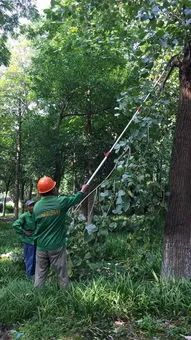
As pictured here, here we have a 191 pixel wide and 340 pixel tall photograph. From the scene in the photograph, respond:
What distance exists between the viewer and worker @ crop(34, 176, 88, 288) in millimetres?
5250

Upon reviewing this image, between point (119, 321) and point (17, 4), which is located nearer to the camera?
point (119, 321)

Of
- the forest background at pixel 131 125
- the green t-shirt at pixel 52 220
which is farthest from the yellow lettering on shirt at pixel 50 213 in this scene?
the forest background at pixel 131 125

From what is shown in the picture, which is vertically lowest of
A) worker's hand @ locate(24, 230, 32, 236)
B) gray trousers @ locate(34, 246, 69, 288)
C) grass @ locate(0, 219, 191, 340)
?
grass @ locate(0, 219, 191, 340)

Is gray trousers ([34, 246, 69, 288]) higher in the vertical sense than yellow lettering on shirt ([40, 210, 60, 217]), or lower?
lower

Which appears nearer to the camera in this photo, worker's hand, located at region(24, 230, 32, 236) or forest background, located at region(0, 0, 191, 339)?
forest background, located at region(0, 0, 191, 339)

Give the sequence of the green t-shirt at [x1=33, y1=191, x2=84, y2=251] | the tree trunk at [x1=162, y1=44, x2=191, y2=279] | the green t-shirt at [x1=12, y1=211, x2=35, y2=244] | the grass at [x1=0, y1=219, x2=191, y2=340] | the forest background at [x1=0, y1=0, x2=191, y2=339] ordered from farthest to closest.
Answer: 1. the green t-shirt at [x1=12, y1=211, x2=35, y2=244]
2. the green t-shirt at [x1=33, y1=191, x2=84, y2=251]
3. the tree trunk at [x1=162, y1=44, x2=191, y2=279]
4. the forest background at [x1=0, y1=0, x2=191, y2=339]
5. the grass at [x1=0, y1=219, x2=191, y2=340]

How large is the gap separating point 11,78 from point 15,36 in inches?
438

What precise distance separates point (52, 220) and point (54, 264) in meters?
0.60

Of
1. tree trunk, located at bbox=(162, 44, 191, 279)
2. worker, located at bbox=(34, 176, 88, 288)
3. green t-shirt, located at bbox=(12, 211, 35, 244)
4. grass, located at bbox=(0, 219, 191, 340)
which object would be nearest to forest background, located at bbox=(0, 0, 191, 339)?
grass, located at bbox=(0, 219, 191, 340)

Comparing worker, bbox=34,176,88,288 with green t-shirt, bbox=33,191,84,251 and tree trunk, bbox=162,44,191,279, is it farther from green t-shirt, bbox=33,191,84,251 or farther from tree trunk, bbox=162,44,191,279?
tree trunk, bbox=162,44,191,279

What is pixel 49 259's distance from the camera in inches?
211

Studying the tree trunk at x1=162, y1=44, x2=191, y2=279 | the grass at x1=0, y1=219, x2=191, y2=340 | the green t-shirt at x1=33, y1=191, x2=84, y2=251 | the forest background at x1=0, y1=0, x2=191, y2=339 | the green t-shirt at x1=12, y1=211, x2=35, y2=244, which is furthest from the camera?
the green t-shirt at x1=12, y1=211, x2=35, y2=244

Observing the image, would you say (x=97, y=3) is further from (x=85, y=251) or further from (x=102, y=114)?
(x=102, y=114)

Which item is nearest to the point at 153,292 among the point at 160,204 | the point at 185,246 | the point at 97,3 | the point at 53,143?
the point at 185,246
